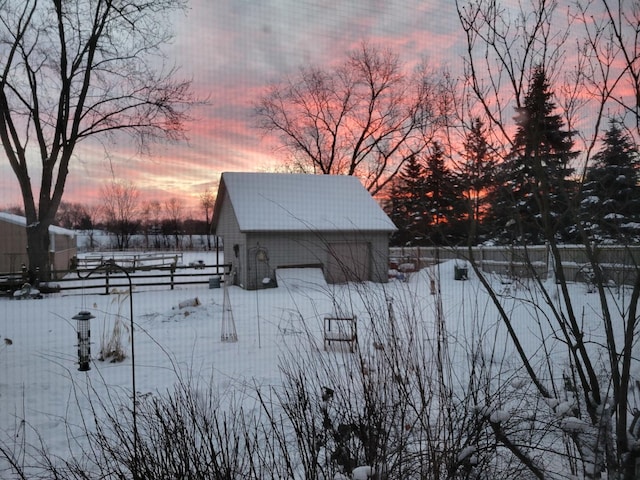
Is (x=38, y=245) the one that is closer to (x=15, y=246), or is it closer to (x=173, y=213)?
(x=15, y=246)

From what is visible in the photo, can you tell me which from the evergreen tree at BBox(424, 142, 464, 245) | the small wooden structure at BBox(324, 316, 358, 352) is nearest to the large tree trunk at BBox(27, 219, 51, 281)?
the small wooden structure at BBox(324, 316, 358, 352)

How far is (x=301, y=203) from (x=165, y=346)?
10.8m

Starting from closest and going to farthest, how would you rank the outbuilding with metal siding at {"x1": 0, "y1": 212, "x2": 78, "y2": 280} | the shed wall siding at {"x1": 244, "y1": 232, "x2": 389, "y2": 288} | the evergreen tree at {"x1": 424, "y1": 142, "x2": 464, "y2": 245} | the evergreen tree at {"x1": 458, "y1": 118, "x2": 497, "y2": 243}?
the evergreen tree at {"x1": 458, "y1": 118, "x2": 497, "y2": 243}
the evergreen tree at {"x1": 424, "y1": 142, "x2": 464, "y2": 245}
the shed wall siding at {"x1": 244, "y1": 232, "x2": 389, "y2": 288}
the outbuilding with metal siding at {"x1": 0, "y1": 212, "x2": 78, "y2": 280}

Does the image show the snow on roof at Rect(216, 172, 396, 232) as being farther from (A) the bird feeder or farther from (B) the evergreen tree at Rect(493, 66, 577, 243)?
(B) the evergreen tree at Rect(493, 66, 577, 243)

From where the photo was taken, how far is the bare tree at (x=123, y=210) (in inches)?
2051

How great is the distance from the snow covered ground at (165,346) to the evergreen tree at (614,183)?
81 cm

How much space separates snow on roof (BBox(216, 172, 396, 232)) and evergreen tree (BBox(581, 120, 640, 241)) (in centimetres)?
1162

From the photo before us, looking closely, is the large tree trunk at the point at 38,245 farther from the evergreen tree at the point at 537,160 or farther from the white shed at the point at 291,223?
the evergreen tree at the point at 537,160

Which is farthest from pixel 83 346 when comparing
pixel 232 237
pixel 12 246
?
pixel 12 246

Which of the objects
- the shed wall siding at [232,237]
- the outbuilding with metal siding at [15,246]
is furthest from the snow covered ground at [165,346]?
the outbuilding with metal siding at [15,246]

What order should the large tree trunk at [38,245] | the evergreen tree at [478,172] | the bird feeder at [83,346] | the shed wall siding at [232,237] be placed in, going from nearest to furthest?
the evergreen tree at [478,172], the bird feeder at [83,346], the large tree trunk at [38,245], the shed wall siding at [232,237]

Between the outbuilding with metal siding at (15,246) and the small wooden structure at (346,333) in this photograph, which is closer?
the small wooden structure at (346,333)

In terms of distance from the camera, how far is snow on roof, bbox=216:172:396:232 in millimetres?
15344

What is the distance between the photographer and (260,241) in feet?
49.4
